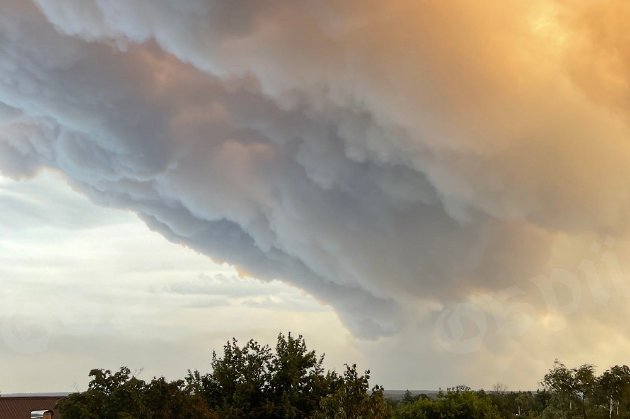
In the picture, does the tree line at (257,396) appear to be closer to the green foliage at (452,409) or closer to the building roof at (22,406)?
the green foliage at (452,409)

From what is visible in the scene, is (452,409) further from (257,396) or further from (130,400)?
(130,400)

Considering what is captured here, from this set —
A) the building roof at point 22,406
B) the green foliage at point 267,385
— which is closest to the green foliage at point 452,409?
the green foliage at point 267,385

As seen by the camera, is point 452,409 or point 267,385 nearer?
point 267,385

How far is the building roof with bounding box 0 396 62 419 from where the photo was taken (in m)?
61.7

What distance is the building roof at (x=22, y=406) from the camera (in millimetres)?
61703

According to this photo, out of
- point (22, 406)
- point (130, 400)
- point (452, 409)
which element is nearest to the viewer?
A: point (130, 400)

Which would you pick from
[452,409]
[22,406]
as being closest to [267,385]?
[452,409]

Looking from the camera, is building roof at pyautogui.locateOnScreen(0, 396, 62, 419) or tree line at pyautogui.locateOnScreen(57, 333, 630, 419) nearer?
tree line at pyautogui.locateOnScreen(57, 333, 630, 419)

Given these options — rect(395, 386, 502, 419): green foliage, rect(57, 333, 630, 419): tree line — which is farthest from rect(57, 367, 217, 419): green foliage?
rect(395, 386, 502, 419): green foliage

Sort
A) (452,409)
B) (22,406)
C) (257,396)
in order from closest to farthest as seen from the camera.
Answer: (257,396) < (452,409) < (22,406)

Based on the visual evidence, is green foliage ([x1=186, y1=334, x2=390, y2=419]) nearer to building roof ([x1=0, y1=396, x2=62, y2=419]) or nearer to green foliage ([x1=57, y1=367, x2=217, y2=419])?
green foliage ([x1=57, y1=367, x2=217, y2=419])

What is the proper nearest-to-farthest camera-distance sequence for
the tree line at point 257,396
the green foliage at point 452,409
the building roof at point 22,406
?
the tree line at point 257,396, the green foliage at point 452,409, the building roof at point 22,406

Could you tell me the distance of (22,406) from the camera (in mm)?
63375

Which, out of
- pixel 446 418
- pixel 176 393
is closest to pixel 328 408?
pixel 176 393
